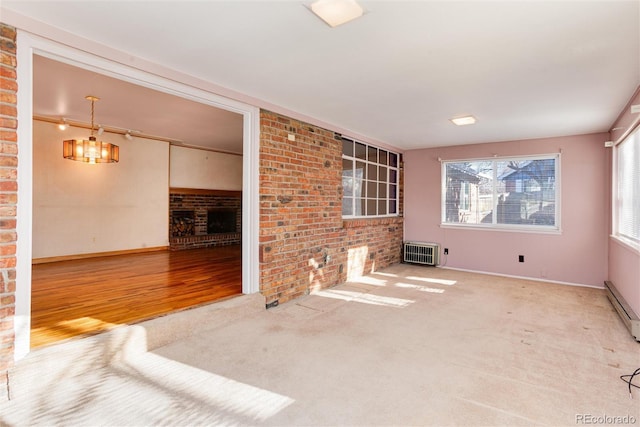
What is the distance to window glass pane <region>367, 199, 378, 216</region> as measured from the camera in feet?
19.6

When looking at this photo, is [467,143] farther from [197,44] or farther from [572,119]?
[197,44]

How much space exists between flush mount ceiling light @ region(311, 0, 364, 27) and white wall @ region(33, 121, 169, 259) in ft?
17.3

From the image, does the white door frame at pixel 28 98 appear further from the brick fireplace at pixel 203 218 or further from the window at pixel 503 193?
the window at pixel 503 193

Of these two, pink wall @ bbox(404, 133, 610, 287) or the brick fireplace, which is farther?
the brick fireplace

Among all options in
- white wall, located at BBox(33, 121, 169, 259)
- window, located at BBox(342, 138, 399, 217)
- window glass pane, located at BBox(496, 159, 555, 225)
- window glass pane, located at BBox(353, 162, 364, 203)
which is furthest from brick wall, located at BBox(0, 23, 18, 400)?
window glass pane, located at BBox(496, 159, 555, 225)

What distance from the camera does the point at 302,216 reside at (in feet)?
14.1

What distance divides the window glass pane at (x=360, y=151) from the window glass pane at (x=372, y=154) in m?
0.15

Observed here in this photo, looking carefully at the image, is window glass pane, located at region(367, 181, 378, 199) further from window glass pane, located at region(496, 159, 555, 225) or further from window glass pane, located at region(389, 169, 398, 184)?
window glass pane, located at region(496, 159, 555, 225)

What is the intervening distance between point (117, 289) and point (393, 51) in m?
3.82

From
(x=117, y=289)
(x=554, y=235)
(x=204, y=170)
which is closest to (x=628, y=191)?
(x=554, y=235)

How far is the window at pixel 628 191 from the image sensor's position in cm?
340

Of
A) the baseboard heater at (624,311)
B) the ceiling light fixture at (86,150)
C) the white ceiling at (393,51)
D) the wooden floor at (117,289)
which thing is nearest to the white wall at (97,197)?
the wooden floor at (117,289)

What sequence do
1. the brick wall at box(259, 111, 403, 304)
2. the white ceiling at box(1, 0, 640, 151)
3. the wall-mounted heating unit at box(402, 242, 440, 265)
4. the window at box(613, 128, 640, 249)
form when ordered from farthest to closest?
the wall-mounted heating unit at box(402, 242, 440, 265) < the brick wall at box(259, 111, 403, 304) < the window at box(613, 128, 640, 249) < the white ceiling at box(1, 0, 640, 151)

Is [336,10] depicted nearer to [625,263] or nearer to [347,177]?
[347,177]
